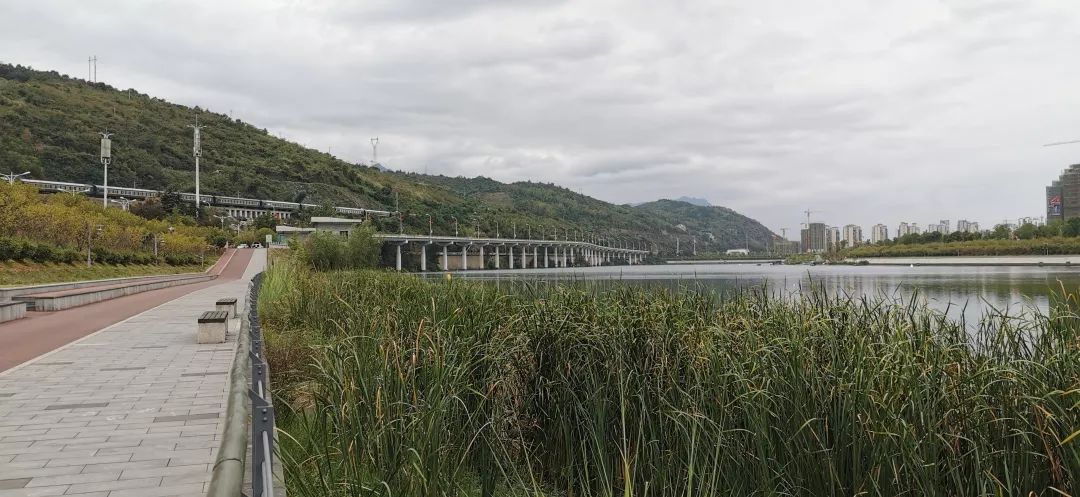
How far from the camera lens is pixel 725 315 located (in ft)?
19.0

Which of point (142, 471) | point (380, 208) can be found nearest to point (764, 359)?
point (142, 471)

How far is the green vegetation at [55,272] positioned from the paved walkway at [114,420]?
46.1ft

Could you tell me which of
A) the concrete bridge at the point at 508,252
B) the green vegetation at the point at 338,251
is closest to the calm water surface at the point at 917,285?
the green vegetation at the point at 338,251

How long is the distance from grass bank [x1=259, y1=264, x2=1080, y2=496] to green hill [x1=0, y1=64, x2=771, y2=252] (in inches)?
3198

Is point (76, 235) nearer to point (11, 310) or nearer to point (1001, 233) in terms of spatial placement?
point (11, 310)

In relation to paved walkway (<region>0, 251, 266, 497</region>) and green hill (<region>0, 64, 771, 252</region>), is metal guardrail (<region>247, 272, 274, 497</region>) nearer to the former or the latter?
paved walkway (<region>0, 251, 266, 497</region>)

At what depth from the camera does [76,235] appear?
29531 millimetres

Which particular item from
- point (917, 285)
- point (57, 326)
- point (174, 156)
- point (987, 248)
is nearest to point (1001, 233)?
point (987, 248)

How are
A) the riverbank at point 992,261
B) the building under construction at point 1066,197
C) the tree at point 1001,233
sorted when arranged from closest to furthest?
the riverbank at point 992,261, the tree at point 1001,233, the building under construction at point 1066,197

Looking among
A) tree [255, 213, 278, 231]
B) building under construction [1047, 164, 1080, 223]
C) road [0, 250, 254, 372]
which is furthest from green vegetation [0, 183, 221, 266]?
building under construction [1047, 164, 1080, 223]

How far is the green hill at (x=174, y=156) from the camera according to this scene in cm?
7919

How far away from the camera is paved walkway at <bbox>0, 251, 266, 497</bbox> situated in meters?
3.80

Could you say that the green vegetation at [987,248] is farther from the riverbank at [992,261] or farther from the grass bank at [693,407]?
the grass bank at [693,407]

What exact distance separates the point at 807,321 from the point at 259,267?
1530 inches
